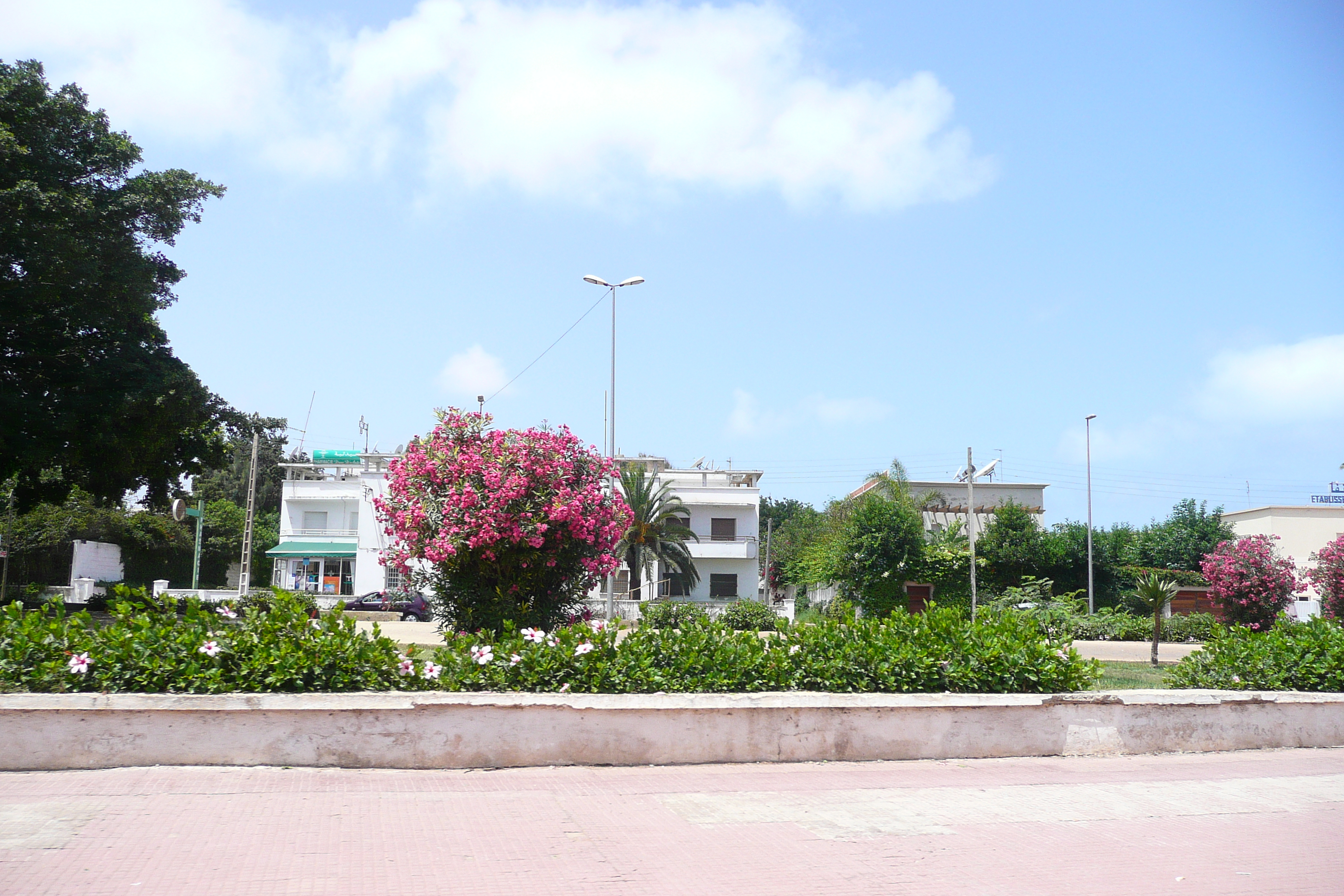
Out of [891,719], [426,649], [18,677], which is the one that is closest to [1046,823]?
[891,719]

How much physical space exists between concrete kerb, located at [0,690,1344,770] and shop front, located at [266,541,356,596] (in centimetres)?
4799

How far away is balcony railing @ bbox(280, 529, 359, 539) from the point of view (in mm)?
54031

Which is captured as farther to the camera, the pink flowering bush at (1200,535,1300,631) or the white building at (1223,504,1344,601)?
the white building at (1223,504,1344,601)

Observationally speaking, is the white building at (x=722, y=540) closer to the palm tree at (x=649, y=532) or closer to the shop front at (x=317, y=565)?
the palm tree at (x=649, y=532)

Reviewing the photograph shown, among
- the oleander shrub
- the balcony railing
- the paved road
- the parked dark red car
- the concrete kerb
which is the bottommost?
the parked dark red car

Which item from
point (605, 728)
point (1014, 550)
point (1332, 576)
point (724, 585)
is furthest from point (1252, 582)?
point (724, 585)

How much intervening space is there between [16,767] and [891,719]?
18.8 ft

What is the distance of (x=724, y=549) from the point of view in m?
51.0

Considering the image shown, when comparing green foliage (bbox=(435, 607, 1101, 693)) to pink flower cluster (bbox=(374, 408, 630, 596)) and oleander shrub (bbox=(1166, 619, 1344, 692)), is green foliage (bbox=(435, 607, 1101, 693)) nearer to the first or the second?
oleander shrub (bbox=(1166, 619, 1344, 692))

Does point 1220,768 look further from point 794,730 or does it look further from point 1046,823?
point 794,730

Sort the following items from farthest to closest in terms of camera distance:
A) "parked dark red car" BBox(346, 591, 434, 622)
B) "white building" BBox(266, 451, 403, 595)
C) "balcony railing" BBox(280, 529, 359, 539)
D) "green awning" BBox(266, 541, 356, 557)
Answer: "balcony railing" BBox(280, 529, 359, 539) → "green awning" BBox(266, 541, 356, 557) → "white building" BBox(266, 451, 403, 595) → "parked dark red car" BBox(346, 591, 434, 622)

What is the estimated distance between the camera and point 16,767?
5699 millimetres

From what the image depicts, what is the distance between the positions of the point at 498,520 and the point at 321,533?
1803 inches

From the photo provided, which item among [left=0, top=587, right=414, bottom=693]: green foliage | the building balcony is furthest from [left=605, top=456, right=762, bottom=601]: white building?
[left=0, top=587, right=414, bottom=693]: green foliage
